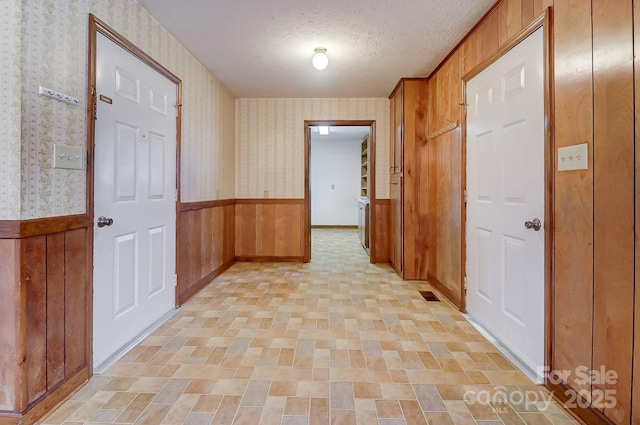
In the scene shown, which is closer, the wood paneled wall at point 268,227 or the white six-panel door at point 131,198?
the white six-panel door at point 131,198

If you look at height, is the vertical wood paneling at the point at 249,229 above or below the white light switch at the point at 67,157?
below

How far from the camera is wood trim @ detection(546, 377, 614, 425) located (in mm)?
1355

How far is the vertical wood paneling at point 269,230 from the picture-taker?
4.79 metres

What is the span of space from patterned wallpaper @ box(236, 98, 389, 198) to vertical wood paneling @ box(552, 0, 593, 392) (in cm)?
306

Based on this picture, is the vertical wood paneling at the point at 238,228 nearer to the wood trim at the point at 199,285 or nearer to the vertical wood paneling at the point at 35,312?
the wood trim at the point at 199,285

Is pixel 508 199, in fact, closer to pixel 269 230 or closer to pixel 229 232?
pixel 269 230

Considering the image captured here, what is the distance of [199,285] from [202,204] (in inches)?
33.5

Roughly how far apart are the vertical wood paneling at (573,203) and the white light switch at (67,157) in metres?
2.45

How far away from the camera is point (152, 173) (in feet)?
8.05

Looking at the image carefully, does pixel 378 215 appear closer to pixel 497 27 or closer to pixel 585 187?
pixel 497 27

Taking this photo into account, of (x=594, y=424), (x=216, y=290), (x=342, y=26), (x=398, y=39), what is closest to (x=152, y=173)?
(x=216, y=290)

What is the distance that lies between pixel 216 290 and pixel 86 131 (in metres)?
2.08

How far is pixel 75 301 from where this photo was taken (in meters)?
1.68

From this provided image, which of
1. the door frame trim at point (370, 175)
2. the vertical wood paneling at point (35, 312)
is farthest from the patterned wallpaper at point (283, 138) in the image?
the vertical wood paneling at point (35, 312)
